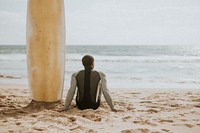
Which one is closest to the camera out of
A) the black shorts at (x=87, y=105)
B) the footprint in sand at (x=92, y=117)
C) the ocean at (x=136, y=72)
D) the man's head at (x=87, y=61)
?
the footprint in sand at (x=92, y=117)

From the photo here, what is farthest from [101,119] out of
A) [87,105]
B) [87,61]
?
[87,61]

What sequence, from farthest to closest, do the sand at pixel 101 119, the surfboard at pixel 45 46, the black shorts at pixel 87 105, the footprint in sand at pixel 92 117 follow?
the surfboard at pixel 45 46, the black shorts at pixel 87 105, the footprint in sand at pixel 92 117, the sand at pixel 101 119

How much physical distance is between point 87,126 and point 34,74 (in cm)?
161

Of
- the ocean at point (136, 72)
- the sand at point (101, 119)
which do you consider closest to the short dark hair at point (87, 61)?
the sand at point (101, 119)

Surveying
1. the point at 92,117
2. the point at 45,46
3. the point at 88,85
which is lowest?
the point at 92,117

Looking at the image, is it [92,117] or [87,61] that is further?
[87,61]

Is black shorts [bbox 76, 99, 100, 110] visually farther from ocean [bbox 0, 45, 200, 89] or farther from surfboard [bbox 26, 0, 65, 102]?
ocean [bbox 0, 45, 200, 89]

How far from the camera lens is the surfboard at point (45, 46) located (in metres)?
4.39

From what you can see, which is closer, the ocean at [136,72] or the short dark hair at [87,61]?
the short dark hair at [87,61]

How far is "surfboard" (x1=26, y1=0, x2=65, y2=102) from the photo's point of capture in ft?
14.4

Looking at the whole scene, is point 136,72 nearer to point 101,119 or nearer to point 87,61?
point 87,61

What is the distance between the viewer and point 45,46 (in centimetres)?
441

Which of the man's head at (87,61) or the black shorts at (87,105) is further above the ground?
the man's head at (87,61)

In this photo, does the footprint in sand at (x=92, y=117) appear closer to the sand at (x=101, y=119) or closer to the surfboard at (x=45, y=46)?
the sand at (x=101, y=119)
